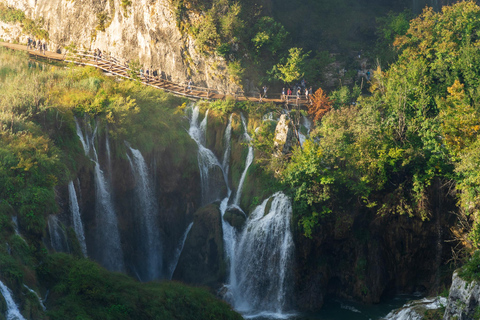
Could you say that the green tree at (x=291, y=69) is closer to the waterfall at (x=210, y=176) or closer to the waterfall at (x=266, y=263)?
the waterfall at (x=210, y=176)

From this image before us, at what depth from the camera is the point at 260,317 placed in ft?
102

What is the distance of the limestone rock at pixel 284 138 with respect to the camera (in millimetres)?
36062

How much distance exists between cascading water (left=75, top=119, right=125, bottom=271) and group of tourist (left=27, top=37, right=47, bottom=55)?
20.2 m

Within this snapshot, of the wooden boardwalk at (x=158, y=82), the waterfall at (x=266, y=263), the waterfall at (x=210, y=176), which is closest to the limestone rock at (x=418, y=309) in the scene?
the waterfall at (x=266, y=263)

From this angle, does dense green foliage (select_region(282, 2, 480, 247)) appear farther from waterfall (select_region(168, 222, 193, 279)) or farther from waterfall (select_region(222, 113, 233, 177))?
waterfall (select_region(168, 222, 193, 279))

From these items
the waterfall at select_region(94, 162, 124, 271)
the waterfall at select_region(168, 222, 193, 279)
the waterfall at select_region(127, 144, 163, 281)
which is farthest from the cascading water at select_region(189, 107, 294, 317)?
the waterfall at select_region(94, 162, 124, 271)

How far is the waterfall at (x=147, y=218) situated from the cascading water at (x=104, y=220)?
235cm

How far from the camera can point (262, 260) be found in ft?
110

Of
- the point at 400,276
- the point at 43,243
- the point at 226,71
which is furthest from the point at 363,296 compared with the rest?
the point at 226,71

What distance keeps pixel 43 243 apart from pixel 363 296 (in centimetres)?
1925

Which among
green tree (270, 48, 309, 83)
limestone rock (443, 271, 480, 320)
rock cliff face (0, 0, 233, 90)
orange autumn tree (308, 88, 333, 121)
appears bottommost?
limestone rock (443, 271, 480, 320)

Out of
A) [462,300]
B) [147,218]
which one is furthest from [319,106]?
[462,300]

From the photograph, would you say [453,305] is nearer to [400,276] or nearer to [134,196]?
[400,276]

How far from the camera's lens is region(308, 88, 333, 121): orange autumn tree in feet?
141
